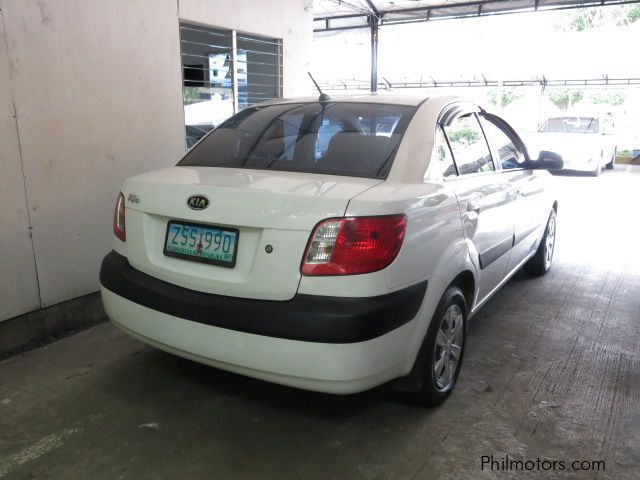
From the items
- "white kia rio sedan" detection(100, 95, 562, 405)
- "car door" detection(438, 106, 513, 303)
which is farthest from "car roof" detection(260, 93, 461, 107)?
"car door" detection(438, 106, 513, 303)

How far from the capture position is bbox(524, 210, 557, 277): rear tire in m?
4.57

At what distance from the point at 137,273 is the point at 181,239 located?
325 millimetres

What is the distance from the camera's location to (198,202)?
213 centimetres

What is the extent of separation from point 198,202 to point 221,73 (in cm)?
307

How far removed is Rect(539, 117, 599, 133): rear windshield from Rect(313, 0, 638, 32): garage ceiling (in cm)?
495

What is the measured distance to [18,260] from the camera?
311cm

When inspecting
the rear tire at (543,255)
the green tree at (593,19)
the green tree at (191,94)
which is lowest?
the rear tire at (543,255)

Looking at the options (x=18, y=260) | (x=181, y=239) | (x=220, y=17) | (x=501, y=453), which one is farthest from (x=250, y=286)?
(x=220, y=17)

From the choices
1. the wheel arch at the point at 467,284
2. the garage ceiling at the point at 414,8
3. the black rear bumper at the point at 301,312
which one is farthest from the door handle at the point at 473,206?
the garage ceiling at the point at 414,8

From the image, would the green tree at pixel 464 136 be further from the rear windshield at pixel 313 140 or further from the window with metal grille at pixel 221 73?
the window with metal grille at pixel 221 73

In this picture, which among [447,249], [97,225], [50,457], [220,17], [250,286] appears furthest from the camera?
[220,17]

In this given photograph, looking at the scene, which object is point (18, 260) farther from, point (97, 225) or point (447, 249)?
point (447, 249)

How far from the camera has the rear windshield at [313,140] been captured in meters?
2.32

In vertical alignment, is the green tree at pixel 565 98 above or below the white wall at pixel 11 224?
above
